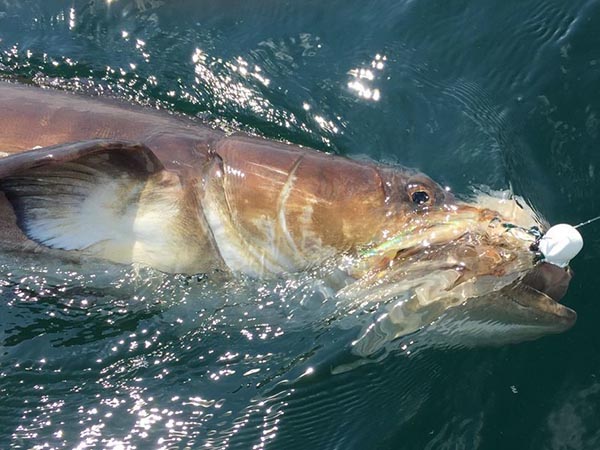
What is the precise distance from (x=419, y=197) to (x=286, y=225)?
56cm

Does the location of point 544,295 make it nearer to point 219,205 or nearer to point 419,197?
point 419,197

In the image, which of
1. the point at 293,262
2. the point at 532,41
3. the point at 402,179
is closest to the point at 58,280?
the point at 293,262

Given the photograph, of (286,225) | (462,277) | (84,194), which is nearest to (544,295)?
(462,277)

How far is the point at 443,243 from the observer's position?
3.20m

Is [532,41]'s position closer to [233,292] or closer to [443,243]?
[443,243]

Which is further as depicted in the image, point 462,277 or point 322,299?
point 322,299

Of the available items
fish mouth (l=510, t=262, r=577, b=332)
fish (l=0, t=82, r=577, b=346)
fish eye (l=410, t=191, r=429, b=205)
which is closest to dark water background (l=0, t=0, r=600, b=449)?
fish (l=0, t=82, r=577, b=346)

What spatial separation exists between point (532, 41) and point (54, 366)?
3.30 m

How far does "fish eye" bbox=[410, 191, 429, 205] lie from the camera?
130 inches

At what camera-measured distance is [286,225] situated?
325 centimetres

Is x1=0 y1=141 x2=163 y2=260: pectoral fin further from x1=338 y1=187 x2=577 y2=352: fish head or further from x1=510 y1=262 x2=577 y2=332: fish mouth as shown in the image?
x1=510 y1=262 x2=577 y2=332: fish mouth

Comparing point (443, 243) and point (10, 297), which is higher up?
point (443, 243)

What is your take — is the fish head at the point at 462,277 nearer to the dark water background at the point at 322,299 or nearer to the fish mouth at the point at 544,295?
the fish mouth at the point at 544,295

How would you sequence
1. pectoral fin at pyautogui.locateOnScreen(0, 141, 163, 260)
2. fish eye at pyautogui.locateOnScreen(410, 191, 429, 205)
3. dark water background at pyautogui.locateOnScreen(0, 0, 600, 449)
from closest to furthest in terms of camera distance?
pectoral fin at pyautogui.locateOnScreen(0, 141, 163, 260)
dark water background at pyautogui.locateOnScreen(0, 0, 600, 449)
fish eye at pyautogui.locateOnScreen(410, 191, 429, 205)
